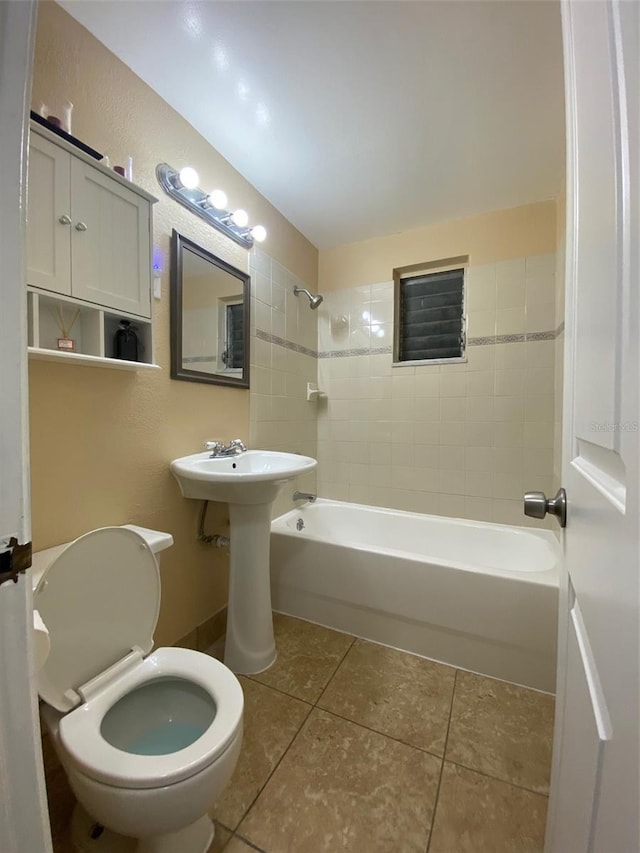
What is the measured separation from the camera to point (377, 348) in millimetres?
2428

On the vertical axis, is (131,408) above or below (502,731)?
above

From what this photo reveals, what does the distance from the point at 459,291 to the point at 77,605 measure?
257cm

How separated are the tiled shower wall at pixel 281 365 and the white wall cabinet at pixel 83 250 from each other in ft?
2.45

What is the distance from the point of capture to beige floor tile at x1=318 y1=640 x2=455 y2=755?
122 cm

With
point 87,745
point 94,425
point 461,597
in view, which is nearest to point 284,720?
point 87,745

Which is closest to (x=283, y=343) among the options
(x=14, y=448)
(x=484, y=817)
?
(x=14, y=448)

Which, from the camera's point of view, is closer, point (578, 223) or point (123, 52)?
point (578, 223)

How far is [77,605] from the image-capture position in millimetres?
870

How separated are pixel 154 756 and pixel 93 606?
15.2 inches

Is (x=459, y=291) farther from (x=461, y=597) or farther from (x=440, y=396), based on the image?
(x=461, y=597)

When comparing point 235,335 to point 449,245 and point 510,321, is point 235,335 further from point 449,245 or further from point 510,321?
point 510,321

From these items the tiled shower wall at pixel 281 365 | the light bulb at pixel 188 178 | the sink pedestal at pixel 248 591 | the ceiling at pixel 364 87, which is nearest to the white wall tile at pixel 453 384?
the tiled shower wall at pixel 281 365

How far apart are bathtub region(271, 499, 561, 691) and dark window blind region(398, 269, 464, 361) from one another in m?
1.18

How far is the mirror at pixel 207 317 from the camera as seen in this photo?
1434 mm
